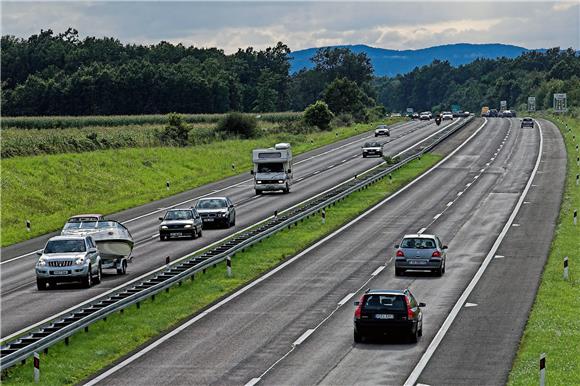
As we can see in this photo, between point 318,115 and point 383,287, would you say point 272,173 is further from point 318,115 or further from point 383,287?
point 318,115

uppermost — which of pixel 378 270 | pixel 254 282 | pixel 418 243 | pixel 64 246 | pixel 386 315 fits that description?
pixel 64 246

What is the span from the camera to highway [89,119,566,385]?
85.0 feet

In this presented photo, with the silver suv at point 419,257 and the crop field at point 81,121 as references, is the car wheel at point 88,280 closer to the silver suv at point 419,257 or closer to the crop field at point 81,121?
the silver suv at point 419,257

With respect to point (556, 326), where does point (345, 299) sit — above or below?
below

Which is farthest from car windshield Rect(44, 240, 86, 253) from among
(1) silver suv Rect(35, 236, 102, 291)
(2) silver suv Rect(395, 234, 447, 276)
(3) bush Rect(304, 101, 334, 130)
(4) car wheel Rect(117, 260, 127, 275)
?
(3) bush Rect(304, 101, 334, 130)

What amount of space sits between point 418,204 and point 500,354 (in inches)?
1583

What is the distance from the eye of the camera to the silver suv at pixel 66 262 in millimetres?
38156

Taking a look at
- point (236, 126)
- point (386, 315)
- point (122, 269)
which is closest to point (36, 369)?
point (386, 315)

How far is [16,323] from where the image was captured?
32.4 m

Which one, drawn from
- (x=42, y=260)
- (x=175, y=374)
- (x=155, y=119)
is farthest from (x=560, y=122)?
(x=175, y=374)

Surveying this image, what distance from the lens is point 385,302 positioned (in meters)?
28.8

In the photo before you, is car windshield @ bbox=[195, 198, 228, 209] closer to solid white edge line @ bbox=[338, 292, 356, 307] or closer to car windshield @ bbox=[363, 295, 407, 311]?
solid white edge line @ bbox=[338, 292, 356, 307]

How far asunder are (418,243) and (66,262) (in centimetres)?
1311

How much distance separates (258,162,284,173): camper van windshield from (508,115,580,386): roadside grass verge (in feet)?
79.6
